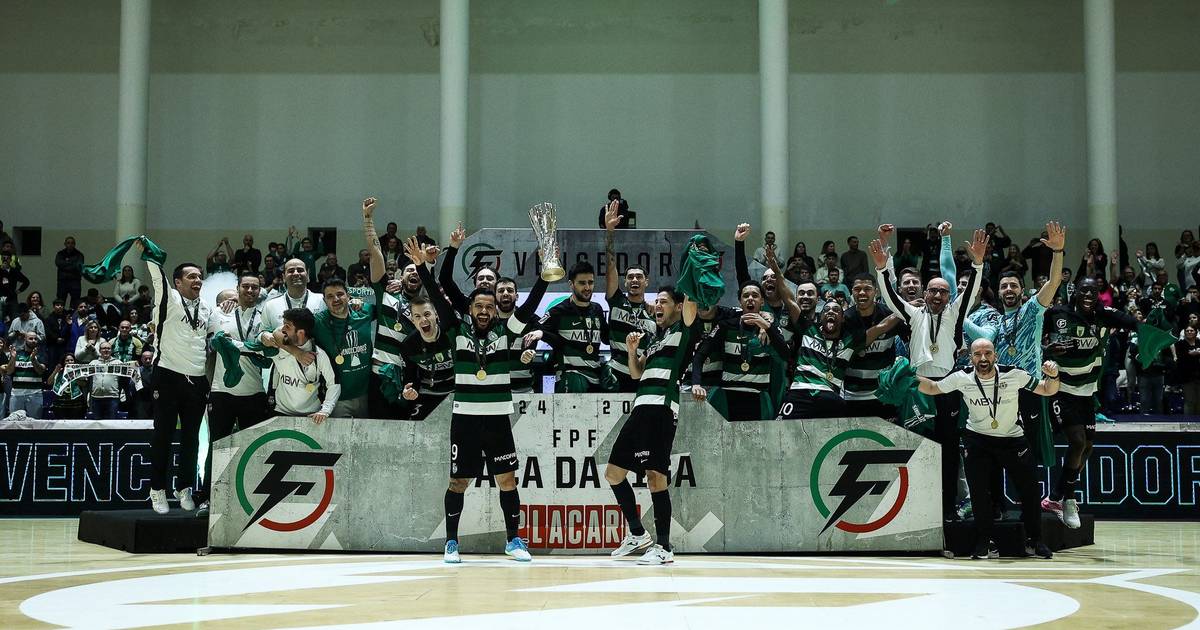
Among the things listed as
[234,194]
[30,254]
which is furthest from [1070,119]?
[30,254]

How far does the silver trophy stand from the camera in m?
10.0

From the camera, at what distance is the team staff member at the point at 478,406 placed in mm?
9836

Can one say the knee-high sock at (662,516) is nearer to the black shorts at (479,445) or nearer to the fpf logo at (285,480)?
the black shorts at (479,445)

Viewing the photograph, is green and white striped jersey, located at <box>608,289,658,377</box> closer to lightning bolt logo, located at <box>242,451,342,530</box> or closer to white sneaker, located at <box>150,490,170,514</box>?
lightning bolt logo, located at <box>242,451,342,530</box>

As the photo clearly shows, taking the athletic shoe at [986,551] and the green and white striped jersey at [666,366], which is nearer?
the green and white striped jersey at [666,366]

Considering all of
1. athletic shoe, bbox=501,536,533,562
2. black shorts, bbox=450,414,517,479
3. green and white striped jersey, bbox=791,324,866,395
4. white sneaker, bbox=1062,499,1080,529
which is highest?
green and white striped jersey, bbox=791,324,866,395

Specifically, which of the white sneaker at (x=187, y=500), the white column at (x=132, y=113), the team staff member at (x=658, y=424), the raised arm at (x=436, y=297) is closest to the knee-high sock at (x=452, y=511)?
the team staff member at (x=658, y=424)

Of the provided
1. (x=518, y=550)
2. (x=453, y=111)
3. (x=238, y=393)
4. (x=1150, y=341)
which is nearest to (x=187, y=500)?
(x=238, y=393)

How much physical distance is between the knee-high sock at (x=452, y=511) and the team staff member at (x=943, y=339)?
4.12 metres

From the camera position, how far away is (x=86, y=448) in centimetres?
1446

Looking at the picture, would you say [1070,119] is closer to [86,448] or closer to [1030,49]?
[1030,49]

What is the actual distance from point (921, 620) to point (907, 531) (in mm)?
4083

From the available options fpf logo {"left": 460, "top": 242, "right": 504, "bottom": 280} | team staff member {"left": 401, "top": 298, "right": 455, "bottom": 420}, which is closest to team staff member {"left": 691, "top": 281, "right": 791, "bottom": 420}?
team staff member {"left": 401, "top": 298, "right": 455, "bottom": 420}

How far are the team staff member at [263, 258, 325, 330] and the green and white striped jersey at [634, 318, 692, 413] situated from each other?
329cm
